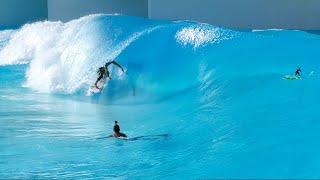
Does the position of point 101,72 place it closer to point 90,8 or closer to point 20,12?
point 90,8

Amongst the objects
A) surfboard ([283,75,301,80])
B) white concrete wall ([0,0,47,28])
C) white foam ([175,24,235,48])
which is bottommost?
surfboard ([283,75,301,80])

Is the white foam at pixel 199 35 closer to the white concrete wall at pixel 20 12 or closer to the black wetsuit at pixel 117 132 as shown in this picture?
the black wetsuit at pixel 117 132

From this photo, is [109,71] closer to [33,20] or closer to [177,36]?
[177,36]

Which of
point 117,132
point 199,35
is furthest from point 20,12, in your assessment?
point 117,132

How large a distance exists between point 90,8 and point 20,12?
5137 mm

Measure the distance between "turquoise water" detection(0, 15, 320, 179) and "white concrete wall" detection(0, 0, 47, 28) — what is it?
451 inches

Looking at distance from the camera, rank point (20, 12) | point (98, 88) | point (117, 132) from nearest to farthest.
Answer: point (117, 132)
point (98, 88)
point (20, 12)

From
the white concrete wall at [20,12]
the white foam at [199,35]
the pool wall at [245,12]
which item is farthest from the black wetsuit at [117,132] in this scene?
the white concrete wall at [20,12]

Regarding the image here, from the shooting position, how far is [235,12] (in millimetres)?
18297

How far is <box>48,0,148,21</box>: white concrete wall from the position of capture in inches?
856

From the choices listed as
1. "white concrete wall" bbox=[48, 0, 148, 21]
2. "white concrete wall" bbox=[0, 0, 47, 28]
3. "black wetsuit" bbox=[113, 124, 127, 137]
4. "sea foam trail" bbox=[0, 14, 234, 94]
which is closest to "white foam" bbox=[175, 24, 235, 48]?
"sea foam trail" bbox=[0, 14, 234, 94]

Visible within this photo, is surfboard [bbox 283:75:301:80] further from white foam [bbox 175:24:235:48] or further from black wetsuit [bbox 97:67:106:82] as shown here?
black wetsuit [bbox 97:67:106:82]

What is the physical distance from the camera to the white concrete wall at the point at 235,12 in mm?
18141

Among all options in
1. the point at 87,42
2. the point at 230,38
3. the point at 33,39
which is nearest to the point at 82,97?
the point at 87,42
